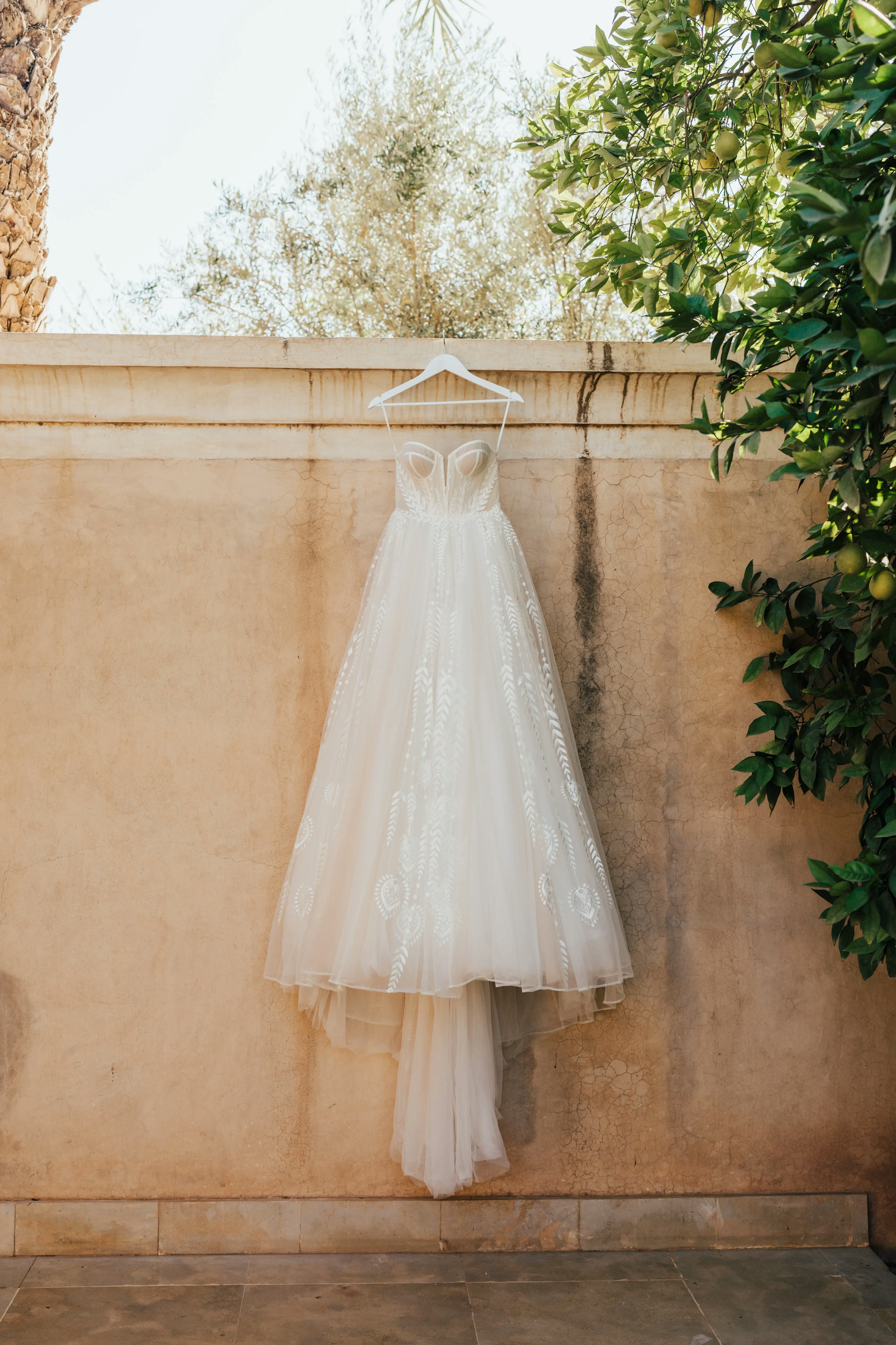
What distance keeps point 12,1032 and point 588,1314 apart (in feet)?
4.93

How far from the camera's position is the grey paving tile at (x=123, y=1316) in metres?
2.07

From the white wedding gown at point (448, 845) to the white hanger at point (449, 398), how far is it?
141mm

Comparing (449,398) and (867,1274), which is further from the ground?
(449,398)

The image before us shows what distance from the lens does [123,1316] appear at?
2152mm

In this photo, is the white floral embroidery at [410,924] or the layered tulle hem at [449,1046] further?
the layered tulle hem at [449,1046]

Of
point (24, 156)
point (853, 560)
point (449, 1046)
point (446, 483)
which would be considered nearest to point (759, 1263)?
point (449, 1046)

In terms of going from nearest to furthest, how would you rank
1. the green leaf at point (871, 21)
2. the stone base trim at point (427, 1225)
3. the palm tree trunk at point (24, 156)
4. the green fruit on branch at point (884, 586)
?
the green leaf at point (871, 21) → the green fruit on branch at point (884, 586) → the stone base trim at point (427, 1225) → the palm tree trunk at point (24, 156)

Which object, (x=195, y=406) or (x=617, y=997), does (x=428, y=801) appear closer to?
(x=617, y=997)

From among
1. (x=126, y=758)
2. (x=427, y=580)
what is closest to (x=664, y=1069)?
(x=427, y=580)

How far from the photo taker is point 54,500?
2545 mm

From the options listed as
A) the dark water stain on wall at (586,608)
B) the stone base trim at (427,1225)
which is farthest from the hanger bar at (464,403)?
the stone base trim at (427,1225)

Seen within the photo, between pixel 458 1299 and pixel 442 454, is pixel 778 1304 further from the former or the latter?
pixel 442 454

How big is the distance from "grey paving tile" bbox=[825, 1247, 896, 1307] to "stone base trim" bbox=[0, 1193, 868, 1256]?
0.03m

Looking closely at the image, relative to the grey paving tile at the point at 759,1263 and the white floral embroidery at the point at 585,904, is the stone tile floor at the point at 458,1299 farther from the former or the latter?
the white floral embroidery at the point at 585,904
